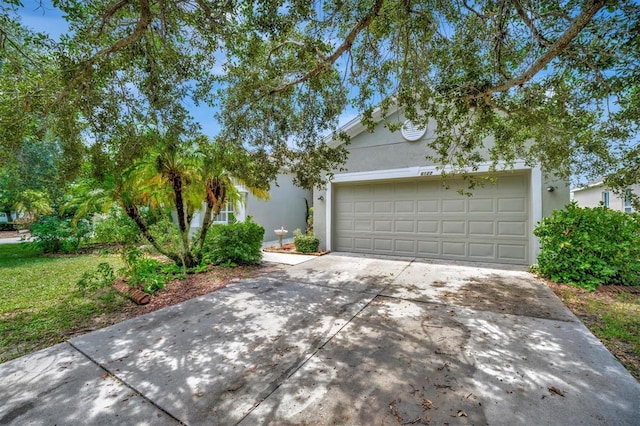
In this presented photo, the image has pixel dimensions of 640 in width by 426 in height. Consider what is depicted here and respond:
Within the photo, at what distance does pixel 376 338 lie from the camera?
3.46 metres

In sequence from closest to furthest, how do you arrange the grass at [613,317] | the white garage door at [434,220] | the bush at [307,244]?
the grass at [613,317] < the white garage door at [434,220] < the bush at [307,244]

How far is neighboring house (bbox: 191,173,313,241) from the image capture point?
38.9ft

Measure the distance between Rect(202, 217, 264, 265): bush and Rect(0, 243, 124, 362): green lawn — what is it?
262cm

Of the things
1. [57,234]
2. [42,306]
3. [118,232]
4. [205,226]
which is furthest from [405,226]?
[57,234]

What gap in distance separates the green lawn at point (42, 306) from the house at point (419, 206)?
22.6ft

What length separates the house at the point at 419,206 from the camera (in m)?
7.45

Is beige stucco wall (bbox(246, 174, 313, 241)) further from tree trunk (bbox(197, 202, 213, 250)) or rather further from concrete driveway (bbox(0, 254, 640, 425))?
concrete driveway (bbox(0, 254, 640, 425))

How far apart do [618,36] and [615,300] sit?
4.28m

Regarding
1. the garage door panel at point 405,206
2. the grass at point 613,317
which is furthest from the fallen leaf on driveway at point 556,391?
the garage door panel at point 405,206

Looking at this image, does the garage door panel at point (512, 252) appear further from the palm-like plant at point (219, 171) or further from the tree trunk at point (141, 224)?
the tree trunk at point (141, 224)

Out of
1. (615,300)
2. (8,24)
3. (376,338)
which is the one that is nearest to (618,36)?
(615,300)

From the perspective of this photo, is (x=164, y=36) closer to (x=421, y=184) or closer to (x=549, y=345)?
(x=549, y=345)

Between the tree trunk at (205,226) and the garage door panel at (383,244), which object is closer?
the tree trunk at (205,226)

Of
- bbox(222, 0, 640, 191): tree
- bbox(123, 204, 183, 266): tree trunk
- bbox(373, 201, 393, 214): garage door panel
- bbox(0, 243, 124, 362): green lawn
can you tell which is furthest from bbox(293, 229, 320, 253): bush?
bbox(0, 243, 124, 362): green lawn
